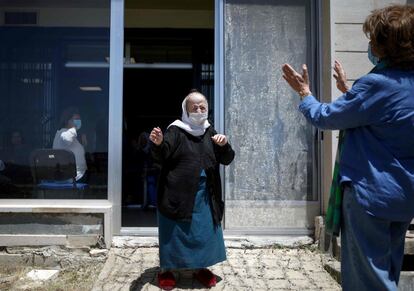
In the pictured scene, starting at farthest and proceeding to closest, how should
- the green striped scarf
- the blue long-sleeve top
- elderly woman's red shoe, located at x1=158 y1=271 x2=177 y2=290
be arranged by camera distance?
1. elderly woman's red shoe, located at x1=158 y1=271 x2=177 y2=290
2. the green striped scarf
3. the blue long-sleeve top

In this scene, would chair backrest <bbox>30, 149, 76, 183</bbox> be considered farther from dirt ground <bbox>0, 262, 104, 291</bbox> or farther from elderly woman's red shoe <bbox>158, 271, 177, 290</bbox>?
elderly woman's red shoe <bbox>158, 271, 177, 290</bbox>

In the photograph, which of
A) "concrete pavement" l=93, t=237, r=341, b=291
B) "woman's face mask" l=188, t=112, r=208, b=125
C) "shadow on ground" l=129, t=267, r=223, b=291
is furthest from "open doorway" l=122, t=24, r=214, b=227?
"woman's face mask" l=188, t=112, r=208, b=125

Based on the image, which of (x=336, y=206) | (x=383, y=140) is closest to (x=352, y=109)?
(x=383, y=140)

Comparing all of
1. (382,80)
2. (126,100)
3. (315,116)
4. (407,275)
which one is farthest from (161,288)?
(126,100)

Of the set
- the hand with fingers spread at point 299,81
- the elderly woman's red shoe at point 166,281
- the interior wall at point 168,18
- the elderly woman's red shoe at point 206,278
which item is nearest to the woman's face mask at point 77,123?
the elderly woman's red shoe at point 166,281

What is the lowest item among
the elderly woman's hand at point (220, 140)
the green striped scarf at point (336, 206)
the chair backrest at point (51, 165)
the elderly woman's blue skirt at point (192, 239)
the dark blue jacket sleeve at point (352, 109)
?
the elderly woman's blue skirt at point (192, 239)

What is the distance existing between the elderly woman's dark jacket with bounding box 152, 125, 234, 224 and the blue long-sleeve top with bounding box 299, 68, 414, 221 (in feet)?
5.36

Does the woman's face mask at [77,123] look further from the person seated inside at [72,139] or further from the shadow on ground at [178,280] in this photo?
the shadow on ground at [178,280]

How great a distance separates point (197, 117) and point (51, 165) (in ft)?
6.65

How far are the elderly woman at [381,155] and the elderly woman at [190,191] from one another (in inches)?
61.6

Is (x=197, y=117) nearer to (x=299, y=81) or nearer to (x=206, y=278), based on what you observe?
(x=206, y=278)

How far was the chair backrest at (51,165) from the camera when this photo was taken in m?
5.02

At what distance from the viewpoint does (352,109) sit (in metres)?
2.19

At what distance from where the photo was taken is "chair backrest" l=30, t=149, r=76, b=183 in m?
5.02
